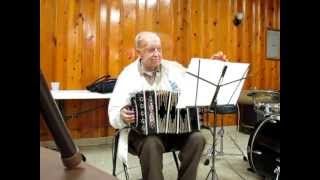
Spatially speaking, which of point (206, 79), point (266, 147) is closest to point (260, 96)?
point (266, 147)

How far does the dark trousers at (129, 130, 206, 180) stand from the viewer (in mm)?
2125

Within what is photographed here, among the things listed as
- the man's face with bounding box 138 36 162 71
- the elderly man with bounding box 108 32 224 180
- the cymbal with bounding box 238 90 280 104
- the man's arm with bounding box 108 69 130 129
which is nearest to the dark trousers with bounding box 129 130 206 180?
the elderly man with bounding box 108 32 224 180

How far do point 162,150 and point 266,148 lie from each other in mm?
852

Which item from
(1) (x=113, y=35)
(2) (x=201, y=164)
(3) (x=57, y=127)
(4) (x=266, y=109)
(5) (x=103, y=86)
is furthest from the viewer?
(1) (x=113, y=35)

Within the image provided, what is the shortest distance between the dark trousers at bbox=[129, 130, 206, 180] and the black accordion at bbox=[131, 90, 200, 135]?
0.06 metres

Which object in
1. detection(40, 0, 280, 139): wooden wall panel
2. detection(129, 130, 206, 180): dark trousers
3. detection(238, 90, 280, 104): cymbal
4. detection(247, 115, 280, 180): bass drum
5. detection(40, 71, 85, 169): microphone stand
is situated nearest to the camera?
detection(40, 71, 85, 169): microphone stand

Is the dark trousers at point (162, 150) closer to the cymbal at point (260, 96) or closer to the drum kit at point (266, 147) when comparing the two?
the drum kit at point (266, 147)

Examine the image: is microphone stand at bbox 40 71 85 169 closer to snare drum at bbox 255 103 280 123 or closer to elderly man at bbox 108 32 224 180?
elderly man at bbox 108 32 224 180

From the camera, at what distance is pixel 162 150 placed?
7.23 ft

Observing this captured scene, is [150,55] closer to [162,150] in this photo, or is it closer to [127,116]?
[127,116]

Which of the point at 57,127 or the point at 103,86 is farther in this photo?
the point at 103,86

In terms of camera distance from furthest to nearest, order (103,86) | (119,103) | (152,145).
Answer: (103,86), (119,103), (152,145)
